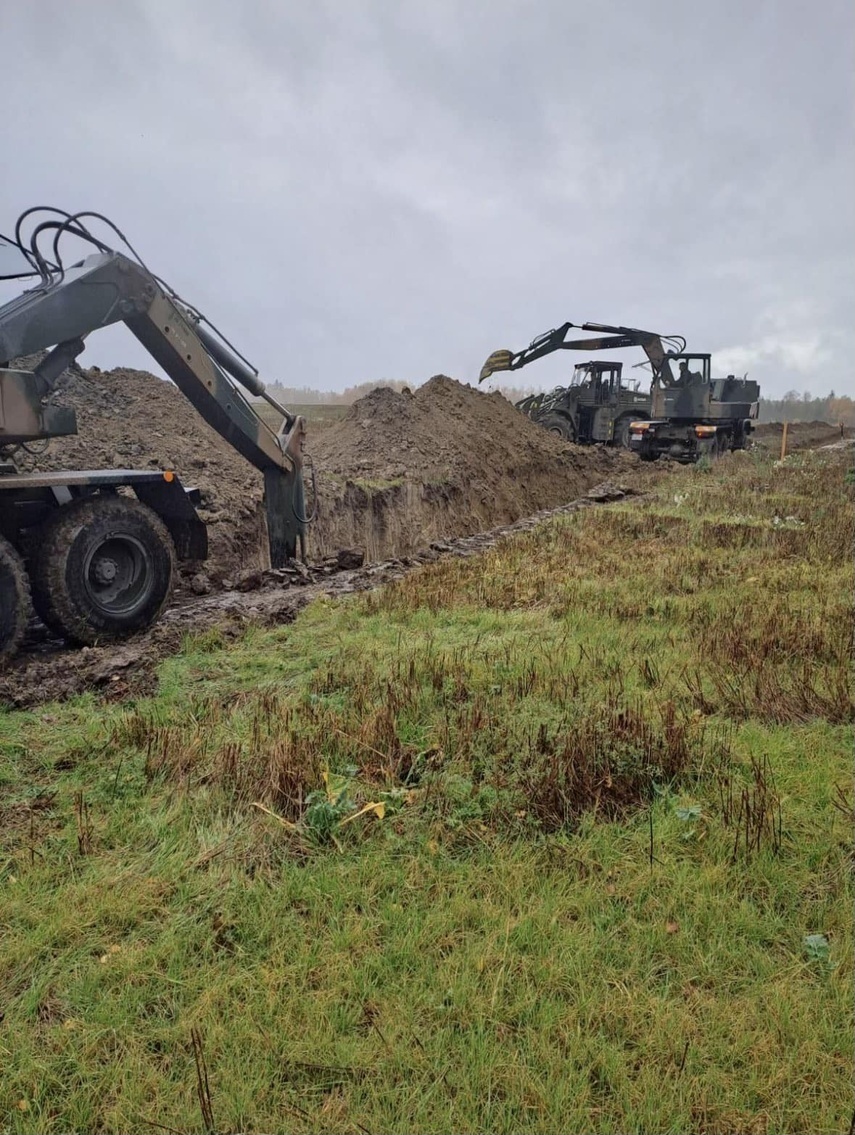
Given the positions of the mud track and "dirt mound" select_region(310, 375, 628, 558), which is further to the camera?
"dirt mound" select_region(310, 375, 628, 558)

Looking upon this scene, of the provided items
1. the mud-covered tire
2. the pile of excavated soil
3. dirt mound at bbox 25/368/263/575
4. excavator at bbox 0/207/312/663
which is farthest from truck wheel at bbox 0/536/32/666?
the mud-covered tire

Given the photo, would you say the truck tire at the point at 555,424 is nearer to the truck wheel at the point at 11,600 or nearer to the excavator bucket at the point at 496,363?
the excavator bucket at the point at 496,363

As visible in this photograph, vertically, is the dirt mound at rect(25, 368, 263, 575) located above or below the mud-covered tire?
below

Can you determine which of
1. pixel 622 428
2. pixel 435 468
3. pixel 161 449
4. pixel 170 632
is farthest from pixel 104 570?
pixel 622 428

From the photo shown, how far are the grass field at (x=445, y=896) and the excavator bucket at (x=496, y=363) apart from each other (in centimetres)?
1987

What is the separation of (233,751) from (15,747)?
1.38m

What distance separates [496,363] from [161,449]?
46.7ft

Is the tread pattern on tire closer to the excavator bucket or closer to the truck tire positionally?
the truck tire

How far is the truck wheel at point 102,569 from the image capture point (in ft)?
18.9

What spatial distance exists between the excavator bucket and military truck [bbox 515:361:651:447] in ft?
4.92

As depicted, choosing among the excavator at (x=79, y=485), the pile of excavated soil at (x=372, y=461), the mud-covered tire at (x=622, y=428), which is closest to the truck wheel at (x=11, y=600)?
the excavator at (x=79, y=485)

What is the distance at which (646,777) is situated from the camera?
128 inches

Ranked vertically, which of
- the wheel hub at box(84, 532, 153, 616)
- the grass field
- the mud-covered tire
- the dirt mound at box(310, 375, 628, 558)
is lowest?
the grass field

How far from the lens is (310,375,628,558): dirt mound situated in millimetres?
13109
